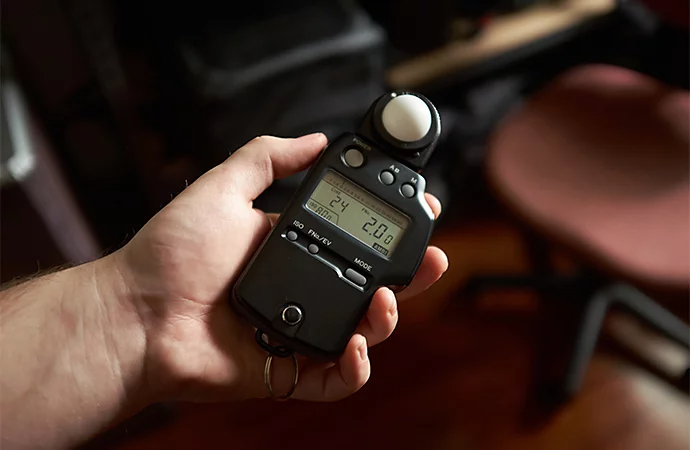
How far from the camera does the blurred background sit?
99cm

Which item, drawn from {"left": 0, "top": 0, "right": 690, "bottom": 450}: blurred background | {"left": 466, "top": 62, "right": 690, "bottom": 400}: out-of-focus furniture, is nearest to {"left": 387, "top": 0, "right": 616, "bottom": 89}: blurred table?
{"left": 0, "top": 0, "right": 690, "bottom": 450}: blurred background

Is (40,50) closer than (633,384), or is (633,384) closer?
(40,50)

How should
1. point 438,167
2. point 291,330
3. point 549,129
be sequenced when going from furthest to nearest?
1. point 438,167
2. point 549,129
3. point 291,330

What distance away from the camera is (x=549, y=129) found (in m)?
1.13

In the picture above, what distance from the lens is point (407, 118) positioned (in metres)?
0.67


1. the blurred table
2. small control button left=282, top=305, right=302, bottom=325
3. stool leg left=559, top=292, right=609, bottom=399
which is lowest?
stool leg left=559, top=292, right=609, bottom=399

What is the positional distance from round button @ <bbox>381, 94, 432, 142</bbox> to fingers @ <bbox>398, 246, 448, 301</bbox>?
12 centimetres

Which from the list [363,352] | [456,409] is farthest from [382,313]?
[456,409]

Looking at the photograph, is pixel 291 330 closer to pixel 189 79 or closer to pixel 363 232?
pixel 363 232

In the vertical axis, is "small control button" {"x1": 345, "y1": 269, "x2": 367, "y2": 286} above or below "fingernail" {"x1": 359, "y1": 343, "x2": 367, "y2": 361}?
above

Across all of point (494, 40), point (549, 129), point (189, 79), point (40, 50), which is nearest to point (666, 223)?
point (549, 129)

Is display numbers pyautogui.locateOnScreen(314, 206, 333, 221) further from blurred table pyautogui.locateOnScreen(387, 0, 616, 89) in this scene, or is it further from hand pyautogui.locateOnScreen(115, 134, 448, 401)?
blurred table pyautogui.locateOnScreen(387, 0, 616, 89)

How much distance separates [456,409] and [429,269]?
62 cm

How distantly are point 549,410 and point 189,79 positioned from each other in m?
0.88
